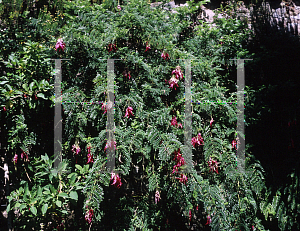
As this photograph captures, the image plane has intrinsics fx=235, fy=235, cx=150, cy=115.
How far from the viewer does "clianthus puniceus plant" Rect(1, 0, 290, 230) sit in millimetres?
1896

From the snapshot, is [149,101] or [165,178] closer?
[165,178]

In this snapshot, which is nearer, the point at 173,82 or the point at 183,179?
the point at 183,179

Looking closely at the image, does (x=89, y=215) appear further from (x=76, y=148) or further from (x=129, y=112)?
(x=129, y=112)

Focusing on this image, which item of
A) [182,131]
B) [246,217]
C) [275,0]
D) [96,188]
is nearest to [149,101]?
[182,131]

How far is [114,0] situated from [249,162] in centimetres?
206

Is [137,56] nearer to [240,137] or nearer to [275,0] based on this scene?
[240,137]

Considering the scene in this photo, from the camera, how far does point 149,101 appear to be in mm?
2119

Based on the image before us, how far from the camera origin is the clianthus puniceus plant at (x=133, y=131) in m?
1.90

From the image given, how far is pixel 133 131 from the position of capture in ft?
6.40

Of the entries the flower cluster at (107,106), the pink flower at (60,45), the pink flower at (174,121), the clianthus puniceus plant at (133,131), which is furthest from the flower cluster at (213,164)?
the pink flower at (60,45)

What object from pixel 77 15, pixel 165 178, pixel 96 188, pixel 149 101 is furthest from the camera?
pixel 77 15
